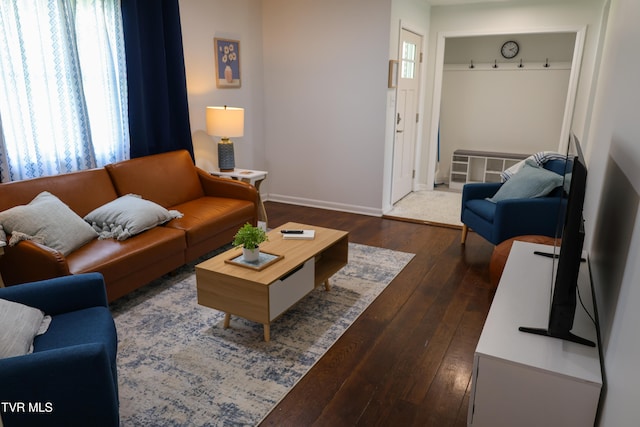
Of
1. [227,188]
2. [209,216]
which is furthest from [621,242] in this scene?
[227,188]

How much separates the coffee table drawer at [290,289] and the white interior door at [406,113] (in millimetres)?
2814

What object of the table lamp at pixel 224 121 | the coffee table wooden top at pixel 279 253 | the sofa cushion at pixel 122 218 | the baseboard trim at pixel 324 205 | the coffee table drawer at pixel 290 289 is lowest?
the baseboard trim at pixel 324 205

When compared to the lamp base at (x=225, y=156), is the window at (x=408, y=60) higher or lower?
higher

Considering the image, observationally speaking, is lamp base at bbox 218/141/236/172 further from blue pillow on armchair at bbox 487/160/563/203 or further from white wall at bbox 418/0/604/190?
white wall at bbox 418/0/604/190

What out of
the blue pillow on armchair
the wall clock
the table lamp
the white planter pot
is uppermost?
the wall clock

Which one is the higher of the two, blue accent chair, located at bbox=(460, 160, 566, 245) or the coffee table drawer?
blue accent chair, located at bbox=(460, 160, 566, 245)

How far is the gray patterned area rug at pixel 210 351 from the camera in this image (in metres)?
2.02

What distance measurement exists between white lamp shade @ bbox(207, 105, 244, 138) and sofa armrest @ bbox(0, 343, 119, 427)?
2993mm

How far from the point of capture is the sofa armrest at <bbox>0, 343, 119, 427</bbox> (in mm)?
1433

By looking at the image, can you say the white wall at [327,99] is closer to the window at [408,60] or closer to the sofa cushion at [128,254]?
the window at [408,60]

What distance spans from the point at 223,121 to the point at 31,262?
7.24ft

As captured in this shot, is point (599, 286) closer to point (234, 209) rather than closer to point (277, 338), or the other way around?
point (277, 338)

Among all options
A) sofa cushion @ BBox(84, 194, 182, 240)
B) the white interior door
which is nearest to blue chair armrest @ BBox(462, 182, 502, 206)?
the white interior door

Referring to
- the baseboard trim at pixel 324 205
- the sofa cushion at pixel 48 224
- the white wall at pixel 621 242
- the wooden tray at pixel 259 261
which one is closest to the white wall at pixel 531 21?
the baseboard trim at pixel 324 205
